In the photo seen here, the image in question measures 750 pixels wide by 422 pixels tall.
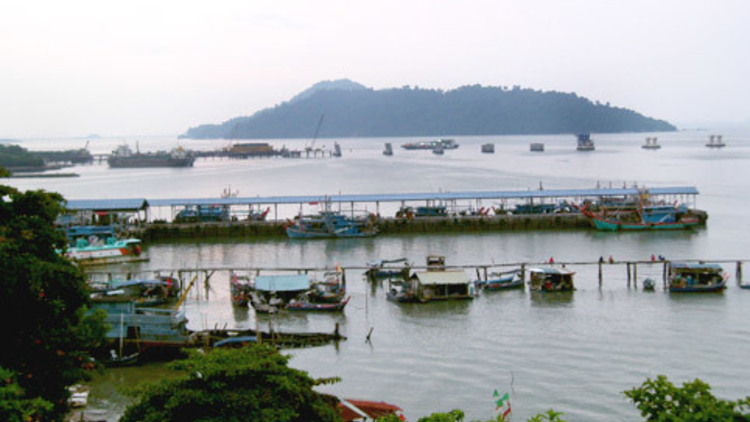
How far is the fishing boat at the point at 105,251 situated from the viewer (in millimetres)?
30656

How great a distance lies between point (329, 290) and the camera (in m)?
22.5

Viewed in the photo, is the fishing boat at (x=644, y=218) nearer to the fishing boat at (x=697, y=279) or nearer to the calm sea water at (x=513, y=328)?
the calm sea water at (x=513, y=328)

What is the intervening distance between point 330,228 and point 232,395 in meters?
28.0

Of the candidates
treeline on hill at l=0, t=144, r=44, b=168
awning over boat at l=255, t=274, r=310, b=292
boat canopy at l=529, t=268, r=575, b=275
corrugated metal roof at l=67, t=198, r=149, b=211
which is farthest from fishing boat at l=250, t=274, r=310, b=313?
treeline on hill at l=0, t=144, r=44, b=168

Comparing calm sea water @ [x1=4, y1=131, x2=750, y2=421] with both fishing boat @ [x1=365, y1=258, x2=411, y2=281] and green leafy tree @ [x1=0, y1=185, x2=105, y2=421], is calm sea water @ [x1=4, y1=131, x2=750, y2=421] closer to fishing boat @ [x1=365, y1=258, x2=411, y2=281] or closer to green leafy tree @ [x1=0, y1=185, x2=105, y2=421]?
fishing boat @ [x1=365, y1=258, x2=411, y2=281]

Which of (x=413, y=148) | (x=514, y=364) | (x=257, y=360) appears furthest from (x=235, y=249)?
(x=413, y=148)

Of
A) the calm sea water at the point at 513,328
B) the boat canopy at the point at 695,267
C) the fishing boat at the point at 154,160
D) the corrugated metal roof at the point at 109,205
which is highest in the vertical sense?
the fishing boat at the point at 154,160

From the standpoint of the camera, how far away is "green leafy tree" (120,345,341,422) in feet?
27.9

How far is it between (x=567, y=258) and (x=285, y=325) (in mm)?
14074

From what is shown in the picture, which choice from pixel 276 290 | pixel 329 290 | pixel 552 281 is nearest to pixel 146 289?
pixel 276 290

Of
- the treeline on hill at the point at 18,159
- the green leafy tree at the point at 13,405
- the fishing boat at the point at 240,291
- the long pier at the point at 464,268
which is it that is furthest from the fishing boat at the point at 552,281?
the treeline on hill at the point at 18,159

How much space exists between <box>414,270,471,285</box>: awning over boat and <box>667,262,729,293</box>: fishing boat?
6.77 m

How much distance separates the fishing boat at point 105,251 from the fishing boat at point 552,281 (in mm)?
17312

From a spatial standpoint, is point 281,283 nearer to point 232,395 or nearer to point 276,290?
point 276,290
